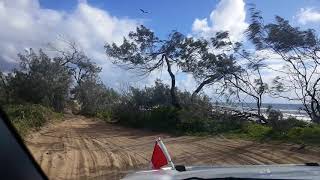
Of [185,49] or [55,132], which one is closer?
[55,132]

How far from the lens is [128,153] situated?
53.4ft

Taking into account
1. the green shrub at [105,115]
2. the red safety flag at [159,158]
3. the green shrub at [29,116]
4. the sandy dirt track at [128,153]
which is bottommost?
the sandy dirt track at [128,153]

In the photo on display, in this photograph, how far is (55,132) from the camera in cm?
2419

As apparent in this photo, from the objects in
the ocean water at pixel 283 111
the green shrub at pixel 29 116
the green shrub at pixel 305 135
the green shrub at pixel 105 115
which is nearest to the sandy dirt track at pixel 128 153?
the green shrub at pixel 305 135

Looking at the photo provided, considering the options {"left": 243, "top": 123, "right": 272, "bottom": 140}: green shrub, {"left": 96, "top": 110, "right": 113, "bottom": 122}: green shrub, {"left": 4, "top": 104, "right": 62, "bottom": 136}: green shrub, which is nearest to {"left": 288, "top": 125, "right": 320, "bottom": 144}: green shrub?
{"left": 243, "top": 123, "right": 272, "bottom": 140}: green shrub

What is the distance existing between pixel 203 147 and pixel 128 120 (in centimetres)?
1210

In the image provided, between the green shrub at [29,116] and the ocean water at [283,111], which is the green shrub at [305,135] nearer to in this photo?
the ocean water at [283,111]

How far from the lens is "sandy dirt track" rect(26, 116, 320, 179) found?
1330 centimetres

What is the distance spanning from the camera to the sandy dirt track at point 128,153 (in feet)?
43.6

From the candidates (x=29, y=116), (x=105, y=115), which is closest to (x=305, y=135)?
(x=29, y=116)

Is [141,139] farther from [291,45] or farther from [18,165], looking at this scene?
[18,165]

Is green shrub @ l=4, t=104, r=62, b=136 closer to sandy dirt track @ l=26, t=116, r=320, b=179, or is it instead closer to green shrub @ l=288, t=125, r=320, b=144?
sandy dirt track @ l=26, t=116, r=320, b=179

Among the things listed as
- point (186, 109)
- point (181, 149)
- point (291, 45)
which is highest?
point (291, 45)

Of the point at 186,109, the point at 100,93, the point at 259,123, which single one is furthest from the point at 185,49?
the point at 100,93
